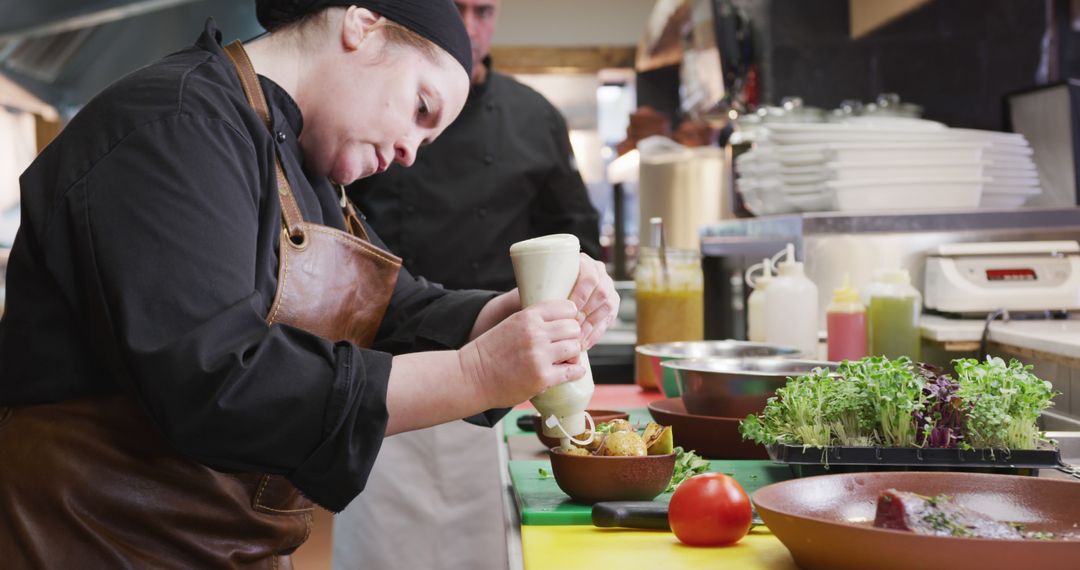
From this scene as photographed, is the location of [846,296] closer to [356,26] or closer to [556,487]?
[556,487]

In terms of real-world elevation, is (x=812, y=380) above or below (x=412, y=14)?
below

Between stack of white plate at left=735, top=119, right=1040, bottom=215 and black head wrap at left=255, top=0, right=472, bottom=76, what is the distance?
1.40 m

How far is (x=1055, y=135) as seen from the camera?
335 centimetres

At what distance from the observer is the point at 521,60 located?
7.72m

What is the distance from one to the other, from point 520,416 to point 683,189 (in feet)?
9.31

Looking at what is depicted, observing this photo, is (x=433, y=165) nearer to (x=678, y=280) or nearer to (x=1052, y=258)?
(x=678, y=280)

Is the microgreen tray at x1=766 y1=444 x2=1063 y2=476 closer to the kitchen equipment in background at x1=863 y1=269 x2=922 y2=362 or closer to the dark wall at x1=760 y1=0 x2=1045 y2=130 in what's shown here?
the kitchen equipment in background at x1=863 y1=269 x2=922 y2=362

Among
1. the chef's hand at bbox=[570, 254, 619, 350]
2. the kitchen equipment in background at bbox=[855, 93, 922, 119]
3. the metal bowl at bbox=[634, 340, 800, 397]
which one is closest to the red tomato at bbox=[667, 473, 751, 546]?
the chef's hand at bbox=[570, 254, 619, 350]

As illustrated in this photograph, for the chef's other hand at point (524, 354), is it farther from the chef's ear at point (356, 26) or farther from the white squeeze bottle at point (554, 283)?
the chef's ear at point (356, 26)

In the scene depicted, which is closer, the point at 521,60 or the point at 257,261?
the point at 257,261

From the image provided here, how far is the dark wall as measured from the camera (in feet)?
12.3

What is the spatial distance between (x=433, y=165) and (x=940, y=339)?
182 centimetres

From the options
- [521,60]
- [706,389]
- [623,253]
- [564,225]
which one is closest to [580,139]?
[521,60]

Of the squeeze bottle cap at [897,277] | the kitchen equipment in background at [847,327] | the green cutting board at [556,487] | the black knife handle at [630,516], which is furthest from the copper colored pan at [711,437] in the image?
the squeeze bottle cap at [897,277]
